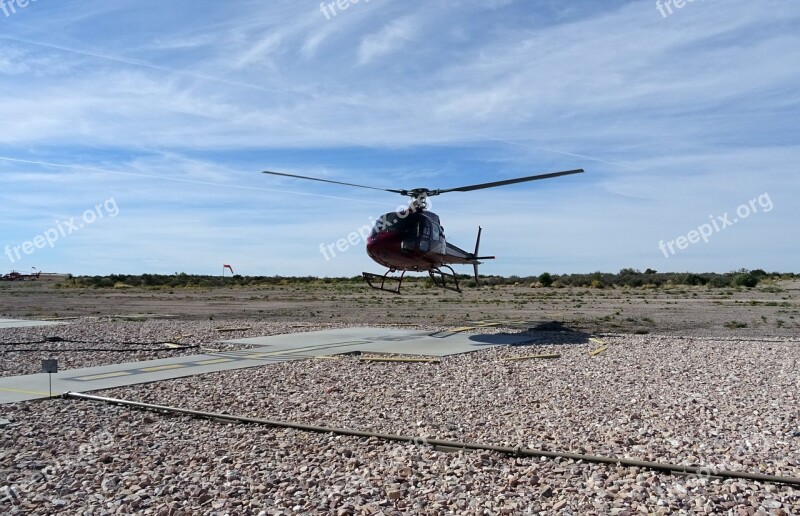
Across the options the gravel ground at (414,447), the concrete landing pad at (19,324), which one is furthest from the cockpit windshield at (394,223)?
the concrete landing pad at (19,324)

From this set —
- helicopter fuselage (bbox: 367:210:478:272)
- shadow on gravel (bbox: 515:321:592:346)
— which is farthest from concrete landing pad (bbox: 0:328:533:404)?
helicopter fuselage (bbox: 367:210:478:272)

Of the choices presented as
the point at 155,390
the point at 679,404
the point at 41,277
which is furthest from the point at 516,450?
the point at 41,277

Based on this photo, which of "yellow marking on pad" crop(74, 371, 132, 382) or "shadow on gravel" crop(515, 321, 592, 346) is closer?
"yellow marking on pad" crop(74, 371, 132, 382)

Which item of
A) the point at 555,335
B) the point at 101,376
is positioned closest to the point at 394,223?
the point at 555,335

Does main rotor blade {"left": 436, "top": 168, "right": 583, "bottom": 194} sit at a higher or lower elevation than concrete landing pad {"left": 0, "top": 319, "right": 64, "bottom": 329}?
higher

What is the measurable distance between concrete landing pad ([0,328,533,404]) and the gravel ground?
933 mm

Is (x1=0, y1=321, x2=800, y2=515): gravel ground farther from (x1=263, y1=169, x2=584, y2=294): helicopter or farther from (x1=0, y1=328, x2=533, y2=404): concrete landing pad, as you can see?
(x1=263, y1=169, x2=584, y2=294): helicopter

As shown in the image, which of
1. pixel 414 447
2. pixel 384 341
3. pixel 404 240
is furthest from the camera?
pixel 404 240

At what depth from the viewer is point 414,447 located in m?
7.70

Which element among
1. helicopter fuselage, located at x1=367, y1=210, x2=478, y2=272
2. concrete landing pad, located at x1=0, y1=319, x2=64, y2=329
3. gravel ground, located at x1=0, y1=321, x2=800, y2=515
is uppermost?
helicopter fuselage, located at x1=367, y1=210, x2=478, y2=272

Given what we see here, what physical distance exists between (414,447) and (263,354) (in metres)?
9.31

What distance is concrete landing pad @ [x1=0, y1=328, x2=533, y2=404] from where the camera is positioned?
11.8m

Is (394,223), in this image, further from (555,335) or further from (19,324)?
(19,324)

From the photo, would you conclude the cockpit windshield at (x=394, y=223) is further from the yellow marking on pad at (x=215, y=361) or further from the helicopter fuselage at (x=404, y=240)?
the yellow marking on pad at (x=215, y=361)
